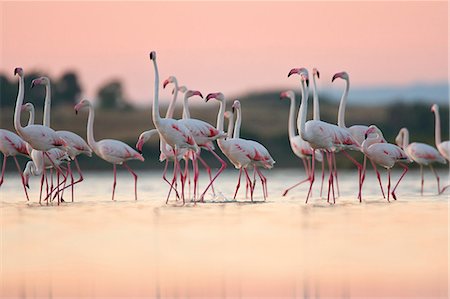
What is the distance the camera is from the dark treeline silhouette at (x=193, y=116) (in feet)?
108

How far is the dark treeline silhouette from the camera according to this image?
32.9m

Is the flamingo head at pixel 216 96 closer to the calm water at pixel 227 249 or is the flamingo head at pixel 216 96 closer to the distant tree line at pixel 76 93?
the calm water at pixel 227 249

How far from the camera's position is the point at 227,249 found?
9.38 m

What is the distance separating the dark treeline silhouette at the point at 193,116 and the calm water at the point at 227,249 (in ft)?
51.0

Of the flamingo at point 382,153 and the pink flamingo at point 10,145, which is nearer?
the flamingo at point 382,153

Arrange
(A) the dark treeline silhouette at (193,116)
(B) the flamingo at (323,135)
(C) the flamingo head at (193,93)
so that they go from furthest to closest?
1. (A) the dark treeline silhouette at (193,116)
2. (C) the flamingo head at (193,93)
3. (B) the flamingo at (323,135)

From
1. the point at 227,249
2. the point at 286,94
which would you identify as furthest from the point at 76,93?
the point at 227,249

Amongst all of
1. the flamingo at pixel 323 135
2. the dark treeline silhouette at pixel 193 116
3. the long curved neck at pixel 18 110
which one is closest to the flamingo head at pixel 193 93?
the flamingo at pixel 323 135

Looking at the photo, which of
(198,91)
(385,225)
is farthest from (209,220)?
(198,91)

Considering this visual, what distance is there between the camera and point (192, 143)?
14203 mm

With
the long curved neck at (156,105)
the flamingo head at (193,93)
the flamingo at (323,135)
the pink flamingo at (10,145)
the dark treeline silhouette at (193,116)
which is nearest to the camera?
the long curved neck at (156,105)

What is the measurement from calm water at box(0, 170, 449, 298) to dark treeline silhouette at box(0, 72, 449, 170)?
15.5 metres

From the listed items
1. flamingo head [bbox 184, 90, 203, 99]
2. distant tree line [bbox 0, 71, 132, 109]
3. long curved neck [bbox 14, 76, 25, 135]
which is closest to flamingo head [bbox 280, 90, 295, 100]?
flamingo head [bbox 184, 90, 203, 99]

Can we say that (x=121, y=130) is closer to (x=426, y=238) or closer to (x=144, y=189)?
(x=144, y=189)
